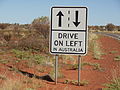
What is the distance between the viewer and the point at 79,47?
7645mm

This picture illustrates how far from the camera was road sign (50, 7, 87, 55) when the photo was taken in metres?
7.54

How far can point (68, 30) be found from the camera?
7613 millimetres

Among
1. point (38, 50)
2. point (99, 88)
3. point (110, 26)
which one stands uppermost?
point (110, 26)

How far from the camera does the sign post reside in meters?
7.54

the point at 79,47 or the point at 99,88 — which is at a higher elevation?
the point at 79,47

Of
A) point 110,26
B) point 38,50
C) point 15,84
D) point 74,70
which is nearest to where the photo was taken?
point 15,84

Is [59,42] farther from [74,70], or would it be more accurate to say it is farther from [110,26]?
[110,26]

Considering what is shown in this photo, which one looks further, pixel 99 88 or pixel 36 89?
pixel 99 88

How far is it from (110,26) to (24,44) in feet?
317

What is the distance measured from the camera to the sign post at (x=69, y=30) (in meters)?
7.54

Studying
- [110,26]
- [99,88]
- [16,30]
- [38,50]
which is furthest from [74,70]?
[110,26]

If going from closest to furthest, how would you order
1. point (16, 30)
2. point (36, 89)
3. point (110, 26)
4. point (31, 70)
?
point (36, 89)
point (31, 70)
point (16, 30)
point (110, 26)

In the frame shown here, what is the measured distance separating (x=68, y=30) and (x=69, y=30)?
3 cm

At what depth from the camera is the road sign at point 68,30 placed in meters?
7.54
